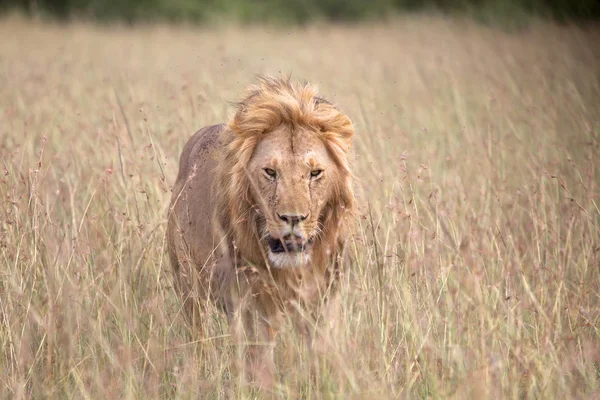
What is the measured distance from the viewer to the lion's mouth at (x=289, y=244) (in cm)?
321

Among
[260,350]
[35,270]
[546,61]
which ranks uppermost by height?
[546,61]

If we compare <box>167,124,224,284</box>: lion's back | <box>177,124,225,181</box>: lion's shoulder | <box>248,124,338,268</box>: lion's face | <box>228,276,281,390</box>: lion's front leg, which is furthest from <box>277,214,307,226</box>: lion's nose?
<box>177,124,225,181</box>: lion's shoulder

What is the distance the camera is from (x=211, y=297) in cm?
391

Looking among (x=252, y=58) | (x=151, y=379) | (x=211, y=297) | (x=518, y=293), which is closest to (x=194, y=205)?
(x=211, y=297)

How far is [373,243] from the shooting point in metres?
3.74

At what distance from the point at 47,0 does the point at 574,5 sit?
58.1 ft

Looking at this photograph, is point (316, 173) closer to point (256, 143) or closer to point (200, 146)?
point (256, 143)

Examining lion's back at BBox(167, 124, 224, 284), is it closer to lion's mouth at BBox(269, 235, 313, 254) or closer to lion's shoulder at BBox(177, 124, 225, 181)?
lion's shoulder at BBox(177, 124, 225, 181)

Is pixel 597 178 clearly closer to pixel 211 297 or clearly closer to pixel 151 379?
pixel 211 297

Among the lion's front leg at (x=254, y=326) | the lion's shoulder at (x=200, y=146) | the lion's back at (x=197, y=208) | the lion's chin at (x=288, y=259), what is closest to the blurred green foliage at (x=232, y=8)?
the lion's shoulder at (x=200, y=146)

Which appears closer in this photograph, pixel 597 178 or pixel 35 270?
pixel 35 270

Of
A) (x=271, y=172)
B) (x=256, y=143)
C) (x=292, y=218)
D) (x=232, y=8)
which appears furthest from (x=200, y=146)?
(x=232, y=8)

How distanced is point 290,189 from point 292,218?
0.13 metres

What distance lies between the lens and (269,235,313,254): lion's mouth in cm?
321
